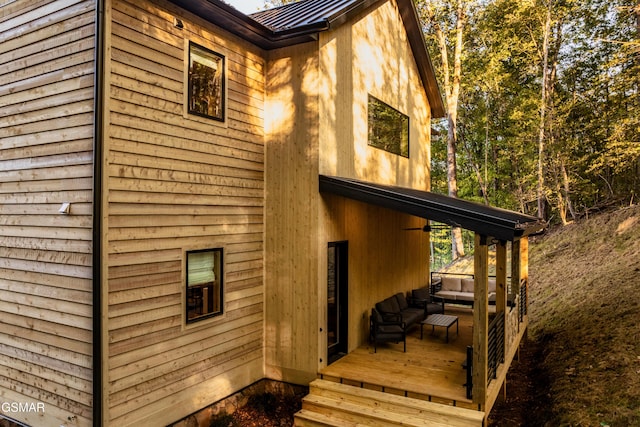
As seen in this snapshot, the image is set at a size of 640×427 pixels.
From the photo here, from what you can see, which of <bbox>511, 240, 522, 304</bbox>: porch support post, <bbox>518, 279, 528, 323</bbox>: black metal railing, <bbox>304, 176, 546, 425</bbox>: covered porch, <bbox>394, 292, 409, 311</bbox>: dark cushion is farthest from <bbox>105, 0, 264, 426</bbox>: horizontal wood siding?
<bbox>518, 279, 528, 323</bbox>: black metal railing

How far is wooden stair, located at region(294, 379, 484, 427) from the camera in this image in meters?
5.41

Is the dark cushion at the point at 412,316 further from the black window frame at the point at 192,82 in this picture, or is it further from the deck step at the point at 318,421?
the black window frame at the point at 192,82

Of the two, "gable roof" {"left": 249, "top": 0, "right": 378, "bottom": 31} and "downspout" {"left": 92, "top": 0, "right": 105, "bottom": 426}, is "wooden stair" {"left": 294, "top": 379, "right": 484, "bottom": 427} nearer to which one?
"downspout" {"left": 92, "top": 0, "right": 105, "bottom": 426}

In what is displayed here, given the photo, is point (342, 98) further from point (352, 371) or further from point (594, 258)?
A: point (594, 258)

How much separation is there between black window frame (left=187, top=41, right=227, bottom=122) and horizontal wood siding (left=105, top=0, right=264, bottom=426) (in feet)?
0.29

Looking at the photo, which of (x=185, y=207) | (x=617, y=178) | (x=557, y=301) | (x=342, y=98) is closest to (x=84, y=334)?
(x=185, y=207)

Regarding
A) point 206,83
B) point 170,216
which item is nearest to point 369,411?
point 170,216

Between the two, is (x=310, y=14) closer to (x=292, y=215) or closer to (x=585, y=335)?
(x=292, y=215)

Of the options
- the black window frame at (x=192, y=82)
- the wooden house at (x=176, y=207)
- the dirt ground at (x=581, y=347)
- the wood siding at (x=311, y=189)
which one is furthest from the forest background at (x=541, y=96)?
the black window frame at (x=192, y=82)

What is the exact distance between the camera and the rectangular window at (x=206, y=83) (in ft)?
19.5

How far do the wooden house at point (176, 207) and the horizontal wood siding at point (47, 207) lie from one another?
27 millimetres

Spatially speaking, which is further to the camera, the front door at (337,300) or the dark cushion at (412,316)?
the dark cushion at (412,316)

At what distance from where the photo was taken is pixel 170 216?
18.2ft

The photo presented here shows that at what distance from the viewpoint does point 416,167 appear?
11.5m
